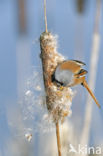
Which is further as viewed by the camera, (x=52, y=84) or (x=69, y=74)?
(x=69, y=74)

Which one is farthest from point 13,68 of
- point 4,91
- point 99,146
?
point 99,146

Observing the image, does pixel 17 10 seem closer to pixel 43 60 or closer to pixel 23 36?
pixel 23 36

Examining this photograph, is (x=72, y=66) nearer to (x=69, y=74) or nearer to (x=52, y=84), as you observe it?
(x=69, y=74)

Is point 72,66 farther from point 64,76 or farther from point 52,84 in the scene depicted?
point 52,84

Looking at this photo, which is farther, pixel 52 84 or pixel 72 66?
pixel 72 66

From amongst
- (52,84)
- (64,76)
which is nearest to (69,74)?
(64,76)
